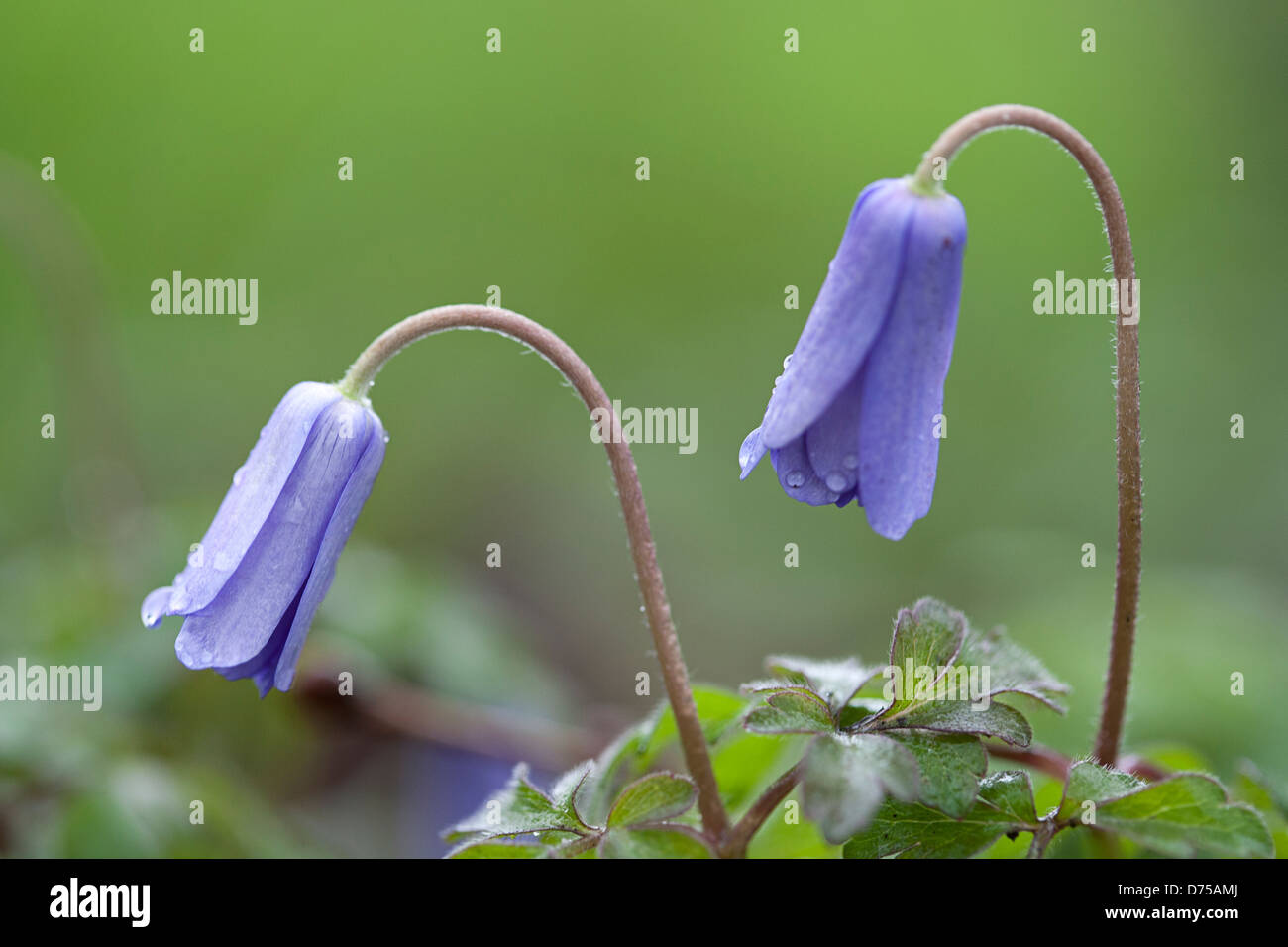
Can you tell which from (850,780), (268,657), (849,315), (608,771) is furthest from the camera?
(608,771)

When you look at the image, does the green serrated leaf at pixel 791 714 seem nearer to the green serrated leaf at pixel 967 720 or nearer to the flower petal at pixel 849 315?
the green serrated leaf at pixel 967 720

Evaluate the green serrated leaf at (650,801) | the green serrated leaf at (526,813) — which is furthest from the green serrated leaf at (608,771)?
the green serrated leaf at (650,801)

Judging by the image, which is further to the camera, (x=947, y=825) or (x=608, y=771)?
(x=608, y=771)

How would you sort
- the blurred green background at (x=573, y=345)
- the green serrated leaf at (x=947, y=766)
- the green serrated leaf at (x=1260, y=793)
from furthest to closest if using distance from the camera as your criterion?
the blurred green background at (x=573, y=345) → the green serrated leaf at (x=1260, y=793) → the green serrated leaf at (x=947, y=766)

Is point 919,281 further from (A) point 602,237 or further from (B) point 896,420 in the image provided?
(A) point 602,237

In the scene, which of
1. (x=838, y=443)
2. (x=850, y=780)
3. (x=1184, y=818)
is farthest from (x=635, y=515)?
(x=1184, y=818)

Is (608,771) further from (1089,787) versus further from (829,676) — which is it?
(1089,787)

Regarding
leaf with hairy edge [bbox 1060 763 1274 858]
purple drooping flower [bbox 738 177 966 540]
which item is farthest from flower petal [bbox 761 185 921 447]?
leaf with hairy edge [bbox 1060 763 1274 858]

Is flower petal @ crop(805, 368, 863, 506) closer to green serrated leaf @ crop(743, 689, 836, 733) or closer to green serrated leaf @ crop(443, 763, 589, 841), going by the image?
green serrated leaf @ crop(743, 689, 836, 733)
